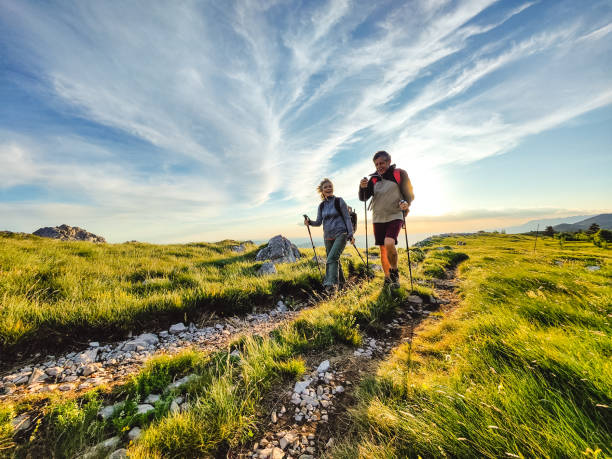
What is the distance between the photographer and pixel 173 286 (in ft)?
23.3

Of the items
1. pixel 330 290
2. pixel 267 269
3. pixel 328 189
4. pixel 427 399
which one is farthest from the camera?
pixel 267 269

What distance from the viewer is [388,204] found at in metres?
Answer: 7.23

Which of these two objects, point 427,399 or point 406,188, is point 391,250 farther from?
point 427,399

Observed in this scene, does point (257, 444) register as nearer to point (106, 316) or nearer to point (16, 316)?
point (106, 316)

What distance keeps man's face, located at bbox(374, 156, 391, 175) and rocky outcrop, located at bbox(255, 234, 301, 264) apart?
8.27 meters

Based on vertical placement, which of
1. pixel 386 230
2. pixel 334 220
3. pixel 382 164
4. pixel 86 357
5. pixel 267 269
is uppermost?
pixel 382 164

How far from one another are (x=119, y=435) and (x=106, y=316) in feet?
10.7

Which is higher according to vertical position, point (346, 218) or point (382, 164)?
point (382, 164)

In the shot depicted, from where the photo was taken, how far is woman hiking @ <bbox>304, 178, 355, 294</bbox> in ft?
25.3

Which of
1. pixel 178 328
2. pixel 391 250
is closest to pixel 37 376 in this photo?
pixel 178 328

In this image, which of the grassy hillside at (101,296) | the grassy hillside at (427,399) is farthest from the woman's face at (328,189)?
the grassy hillside at (427,399)

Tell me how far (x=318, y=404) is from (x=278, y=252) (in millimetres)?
11932

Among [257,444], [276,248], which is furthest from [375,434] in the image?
[276,248]

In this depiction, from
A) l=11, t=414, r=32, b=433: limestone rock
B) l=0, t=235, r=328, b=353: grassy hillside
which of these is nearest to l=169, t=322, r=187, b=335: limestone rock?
l=0, t=235, r=328, b=353: grassy hillside
